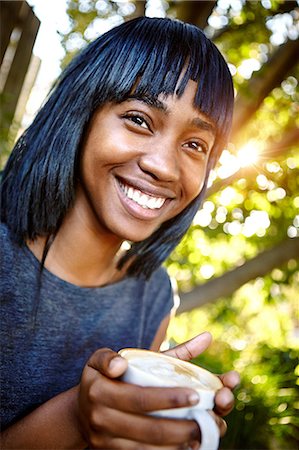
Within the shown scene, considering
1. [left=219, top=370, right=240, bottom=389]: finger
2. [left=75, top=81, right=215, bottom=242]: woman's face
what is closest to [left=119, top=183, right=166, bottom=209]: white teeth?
[left=75, top=81, right=215, bottom=242]: woman's face

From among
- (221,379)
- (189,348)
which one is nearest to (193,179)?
(189,348)

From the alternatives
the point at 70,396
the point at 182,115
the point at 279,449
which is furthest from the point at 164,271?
the point at 279,449

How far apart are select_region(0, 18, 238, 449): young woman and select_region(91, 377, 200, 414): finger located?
44cm

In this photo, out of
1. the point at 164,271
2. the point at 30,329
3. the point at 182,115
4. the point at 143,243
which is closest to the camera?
the point at 182,115

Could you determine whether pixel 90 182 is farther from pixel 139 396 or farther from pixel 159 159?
pixel 139 396

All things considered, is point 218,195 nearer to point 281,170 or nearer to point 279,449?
point 281,170

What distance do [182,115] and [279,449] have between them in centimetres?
271

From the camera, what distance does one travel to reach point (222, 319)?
4207 mm

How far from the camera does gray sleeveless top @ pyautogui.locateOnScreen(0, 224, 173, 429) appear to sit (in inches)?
68.5

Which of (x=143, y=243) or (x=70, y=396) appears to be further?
(x=143, y=243)

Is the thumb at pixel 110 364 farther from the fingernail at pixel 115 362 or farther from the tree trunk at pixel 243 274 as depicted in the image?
the tree trunk at pixel 243 274

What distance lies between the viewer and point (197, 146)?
1777 millimetres

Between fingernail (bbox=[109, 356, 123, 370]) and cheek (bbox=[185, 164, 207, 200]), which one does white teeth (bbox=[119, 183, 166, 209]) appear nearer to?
cheek (bbox=[185, 164, 207, 200])

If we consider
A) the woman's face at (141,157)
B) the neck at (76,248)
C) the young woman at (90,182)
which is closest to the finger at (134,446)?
the young woman at (90,182)
